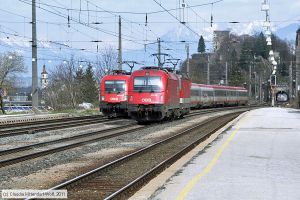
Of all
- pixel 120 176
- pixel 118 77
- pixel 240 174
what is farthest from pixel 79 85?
pixel 240 174

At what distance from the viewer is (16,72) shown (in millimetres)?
83688

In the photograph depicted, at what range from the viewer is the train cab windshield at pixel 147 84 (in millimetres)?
27736

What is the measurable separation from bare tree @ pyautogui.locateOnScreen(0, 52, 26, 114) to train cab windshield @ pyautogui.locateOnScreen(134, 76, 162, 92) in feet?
172

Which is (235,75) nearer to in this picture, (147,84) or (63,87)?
(63,87)

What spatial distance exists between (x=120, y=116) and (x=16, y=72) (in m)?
51.0

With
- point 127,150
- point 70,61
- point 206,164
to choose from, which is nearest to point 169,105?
point 127,150

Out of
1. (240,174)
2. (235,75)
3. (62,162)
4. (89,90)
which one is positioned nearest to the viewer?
(240,174)

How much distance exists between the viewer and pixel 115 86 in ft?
108

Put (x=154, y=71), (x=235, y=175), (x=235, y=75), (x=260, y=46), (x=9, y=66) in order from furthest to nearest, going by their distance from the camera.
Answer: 1. (x=260, y=46)
2. (x=235, y=75)
3. (x=9, y=66)
4. (x=154, y=71)
5. (x=235, y=175)

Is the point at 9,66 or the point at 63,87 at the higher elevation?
the point at 9,66

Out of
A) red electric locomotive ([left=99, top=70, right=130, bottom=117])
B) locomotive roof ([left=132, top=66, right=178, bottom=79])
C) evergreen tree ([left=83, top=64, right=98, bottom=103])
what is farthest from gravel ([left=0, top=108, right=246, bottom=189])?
evergreen tree ([left=83, top=64, right=98, bottom=103])

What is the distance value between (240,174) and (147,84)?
1797cm

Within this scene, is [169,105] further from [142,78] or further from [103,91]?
[103,91]

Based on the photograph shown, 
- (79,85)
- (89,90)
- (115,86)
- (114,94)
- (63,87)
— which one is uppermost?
(79,85)
